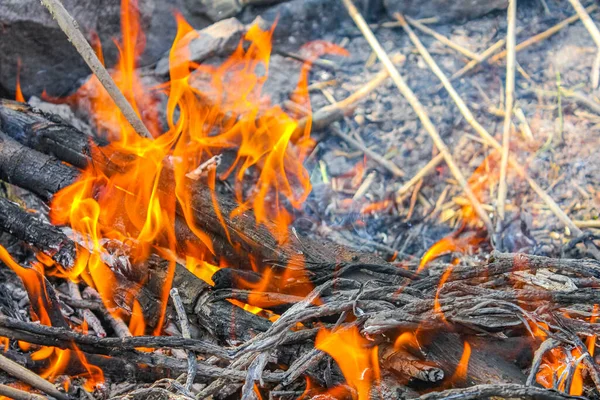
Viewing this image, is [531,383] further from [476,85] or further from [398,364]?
[476,85]

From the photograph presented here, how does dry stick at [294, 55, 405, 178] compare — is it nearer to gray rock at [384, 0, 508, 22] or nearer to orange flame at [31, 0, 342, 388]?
orange flame at [31, 0, 342, 388]

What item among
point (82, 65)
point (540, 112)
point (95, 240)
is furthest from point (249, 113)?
point (540, 112)

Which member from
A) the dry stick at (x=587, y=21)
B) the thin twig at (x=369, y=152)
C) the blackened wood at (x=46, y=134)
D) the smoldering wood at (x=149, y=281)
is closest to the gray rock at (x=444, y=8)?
the dry stick at (x=587, y=21)

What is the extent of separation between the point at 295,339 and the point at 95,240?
3.72 ft

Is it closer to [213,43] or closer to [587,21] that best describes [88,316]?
[213,43]

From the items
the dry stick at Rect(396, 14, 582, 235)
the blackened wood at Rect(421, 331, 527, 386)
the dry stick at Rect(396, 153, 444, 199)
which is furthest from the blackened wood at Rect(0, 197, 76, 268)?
the dry stick at Rect(396, 14, 582, 235)

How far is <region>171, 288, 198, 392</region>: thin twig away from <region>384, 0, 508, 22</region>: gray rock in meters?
3.87

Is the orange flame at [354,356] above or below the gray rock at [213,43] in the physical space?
below

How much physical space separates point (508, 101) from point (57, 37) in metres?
3.33

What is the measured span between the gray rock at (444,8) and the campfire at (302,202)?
2 centimetres

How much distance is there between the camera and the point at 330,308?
220 cm

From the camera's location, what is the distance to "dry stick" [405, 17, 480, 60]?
503 cm

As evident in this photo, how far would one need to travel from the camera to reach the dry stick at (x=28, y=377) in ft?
7.23

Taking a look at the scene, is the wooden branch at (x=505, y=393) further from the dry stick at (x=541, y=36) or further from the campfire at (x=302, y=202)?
the dry stick at (x=541, y=36)
